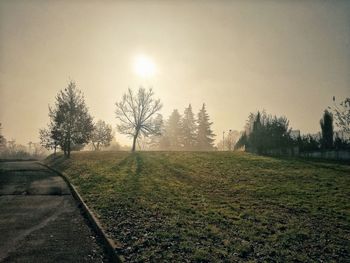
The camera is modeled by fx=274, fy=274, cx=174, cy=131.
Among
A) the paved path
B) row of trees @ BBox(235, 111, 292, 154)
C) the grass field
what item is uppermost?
row of trees @ BBox(235, 111, 292, 154)

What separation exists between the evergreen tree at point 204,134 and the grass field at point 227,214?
59.9 metres

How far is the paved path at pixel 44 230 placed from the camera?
273 inches

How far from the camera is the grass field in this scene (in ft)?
22.5

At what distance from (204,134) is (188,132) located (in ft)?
15.6

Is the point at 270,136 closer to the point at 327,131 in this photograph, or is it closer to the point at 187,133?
the point at 327,131

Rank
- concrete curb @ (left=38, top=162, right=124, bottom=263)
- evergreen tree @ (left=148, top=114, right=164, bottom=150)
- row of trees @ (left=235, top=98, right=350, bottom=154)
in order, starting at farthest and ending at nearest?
evergreen tree @ (left=148, top=114, right=164, bottom=150) < row of trees @ (left=235, top=98, right=350, bottom=154) < concrete curb @ (left=38, top=162, right=124, bottom=263)

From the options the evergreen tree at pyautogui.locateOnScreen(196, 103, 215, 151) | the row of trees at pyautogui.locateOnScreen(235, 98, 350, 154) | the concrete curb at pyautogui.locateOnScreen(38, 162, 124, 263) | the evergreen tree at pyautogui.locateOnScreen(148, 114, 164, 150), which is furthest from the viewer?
the evergreen tree at pyautogui.locateOnScreen(196, 103, 215, 151)

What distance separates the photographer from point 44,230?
29.5 ft

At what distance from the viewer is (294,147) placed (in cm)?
3023

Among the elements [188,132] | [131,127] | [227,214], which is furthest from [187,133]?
[227,214]

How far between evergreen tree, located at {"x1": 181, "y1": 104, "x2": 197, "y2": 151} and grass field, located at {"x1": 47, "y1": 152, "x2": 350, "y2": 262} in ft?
201

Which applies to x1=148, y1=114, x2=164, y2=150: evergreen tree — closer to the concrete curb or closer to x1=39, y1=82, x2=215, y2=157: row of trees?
x1=39, y1=82, x2=215, y2=157: row of trees

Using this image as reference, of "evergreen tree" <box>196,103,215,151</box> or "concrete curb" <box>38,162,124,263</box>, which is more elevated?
"evergreen tree" <box>196,103,215,151</box>

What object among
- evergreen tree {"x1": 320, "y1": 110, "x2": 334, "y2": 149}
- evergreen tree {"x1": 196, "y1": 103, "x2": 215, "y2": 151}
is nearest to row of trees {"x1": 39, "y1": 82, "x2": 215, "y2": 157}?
evergreen tree {"x1": 196, "y1": 103, "x2": 215, "y2": 151}
